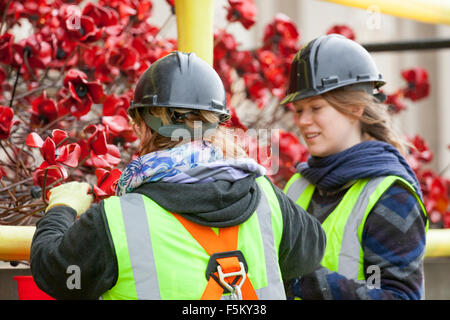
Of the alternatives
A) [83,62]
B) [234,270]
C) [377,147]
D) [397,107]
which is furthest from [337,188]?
[397,107]

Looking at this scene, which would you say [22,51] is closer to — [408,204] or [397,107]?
[408,204]

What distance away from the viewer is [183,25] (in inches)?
92.3

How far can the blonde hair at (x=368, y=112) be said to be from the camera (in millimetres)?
2410

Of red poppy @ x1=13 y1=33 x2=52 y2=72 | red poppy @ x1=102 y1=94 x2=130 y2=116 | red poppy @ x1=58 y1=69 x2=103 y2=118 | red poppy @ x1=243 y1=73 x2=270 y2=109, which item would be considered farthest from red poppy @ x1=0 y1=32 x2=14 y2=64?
red poppy @ x1=243 y1=73 x2=270 y2=109

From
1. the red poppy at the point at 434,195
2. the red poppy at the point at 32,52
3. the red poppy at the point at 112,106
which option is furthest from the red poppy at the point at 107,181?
the red poppy at the point at 434,195

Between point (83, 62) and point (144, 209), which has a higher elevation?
point (83, 62)

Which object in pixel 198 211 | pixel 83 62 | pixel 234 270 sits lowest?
pixel 234 270

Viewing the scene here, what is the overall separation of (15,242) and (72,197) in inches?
8.6

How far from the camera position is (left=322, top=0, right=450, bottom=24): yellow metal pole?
108 inches

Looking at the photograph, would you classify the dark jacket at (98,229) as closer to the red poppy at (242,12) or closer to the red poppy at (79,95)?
the red poppy at (79,95)

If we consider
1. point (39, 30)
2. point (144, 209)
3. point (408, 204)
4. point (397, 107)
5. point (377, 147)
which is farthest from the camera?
point (397, 107)

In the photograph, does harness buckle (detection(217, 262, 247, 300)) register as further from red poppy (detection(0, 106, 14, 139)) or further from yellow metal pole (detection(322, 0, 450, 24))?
yellow metal pole (detection(322, 0, 450, 24))

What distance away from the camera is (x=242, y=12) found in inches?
126

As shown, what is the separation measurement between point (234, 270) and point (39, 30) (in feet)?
5.53
